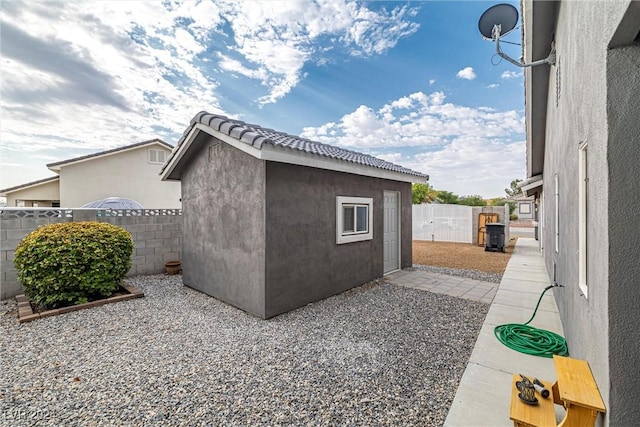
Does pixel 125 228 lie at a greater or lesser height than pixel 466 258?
greater

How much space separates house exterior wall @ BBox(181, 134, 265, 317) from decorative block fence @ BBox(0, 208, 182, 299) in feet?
6.46

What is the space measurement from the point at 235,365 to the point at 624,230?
400cm

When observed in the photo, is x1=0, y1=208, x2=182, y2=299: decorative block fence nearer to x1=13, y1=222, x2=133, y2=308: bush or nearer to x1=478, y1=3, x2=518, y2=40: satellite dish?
x1=13, y1=222, x2=133, y2=308: bush

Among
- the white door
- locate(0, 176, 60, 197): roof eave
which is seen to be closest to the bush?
the white door

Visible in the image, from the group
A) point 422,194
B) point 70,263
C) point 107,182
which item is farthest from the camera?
point 422,194

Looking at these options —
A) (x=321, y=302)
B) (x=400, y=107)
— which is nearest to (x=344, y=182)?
(x=321, y=302)

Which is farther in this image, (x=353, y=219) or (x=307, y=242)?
(x=353, y=219)

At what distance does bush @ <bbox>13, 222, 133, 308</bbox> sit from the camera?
17.8ft

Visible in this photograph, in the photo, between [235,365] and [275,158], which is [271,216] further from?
[235,365]

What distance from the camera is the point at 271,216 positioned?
16.9ft

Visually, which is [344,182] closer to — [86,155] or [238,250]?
[238,250]

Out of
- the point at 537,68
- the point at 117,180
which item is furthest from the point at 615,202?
the point at 117,180

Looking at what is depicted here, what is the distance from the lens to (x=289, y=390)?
307 cm

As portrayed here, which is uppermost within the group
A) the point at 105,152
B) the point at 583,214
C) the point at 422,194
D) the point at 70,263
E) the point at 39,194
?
the point at 105,152
